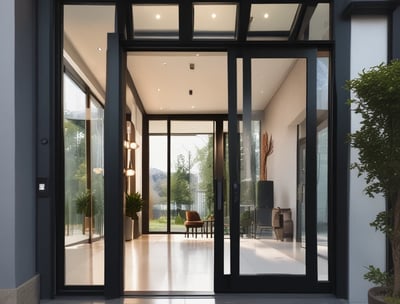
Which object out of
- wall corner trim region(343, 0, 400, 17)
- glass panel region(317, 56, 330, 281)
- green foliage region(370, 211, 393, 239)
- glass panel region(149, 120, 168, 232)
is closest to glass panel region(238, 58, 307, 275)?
glass panel region(317, 56, 330, 281)

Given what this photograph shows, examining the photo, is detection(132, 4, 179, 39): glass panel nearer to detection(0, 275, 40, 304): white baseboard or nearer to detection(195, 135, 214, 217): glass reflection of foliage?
detection(0, 275, 40, 304): white baseboard

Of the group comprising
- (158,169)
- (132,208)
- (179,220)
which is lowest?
(179,220)

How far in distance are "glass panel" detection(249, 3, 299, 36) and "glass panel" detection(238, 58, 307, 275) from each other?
33 centimetres

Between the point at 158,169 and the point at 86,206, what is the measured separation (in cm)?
672

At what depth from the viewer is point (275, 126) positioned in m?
4.34

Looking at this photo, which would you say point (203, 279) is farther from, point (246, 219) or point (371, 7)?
point (371, 7)

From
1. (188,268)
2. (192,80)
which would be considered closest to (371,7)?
(188,268)

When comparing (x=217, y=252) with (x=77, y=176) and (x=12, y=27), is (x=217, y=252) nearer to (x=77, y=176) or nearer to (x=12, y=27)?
(x=77, y=176)

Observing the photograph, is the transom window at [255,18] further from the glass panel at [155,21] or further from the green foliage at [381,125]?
the green foliage at [381,125]

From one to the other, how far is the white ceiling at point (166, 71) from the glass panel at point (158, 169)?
532 millimetres

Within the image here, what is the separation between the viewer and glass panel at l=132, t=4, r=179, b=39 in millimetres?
4254

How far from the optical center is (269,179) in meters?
4.27

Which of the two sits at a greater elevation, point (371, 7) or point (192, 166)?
point (371, 7)

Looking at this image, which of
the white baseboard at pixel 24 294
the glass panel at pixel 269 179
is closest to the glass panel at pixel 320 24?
the glass panel at pixel 269 179
